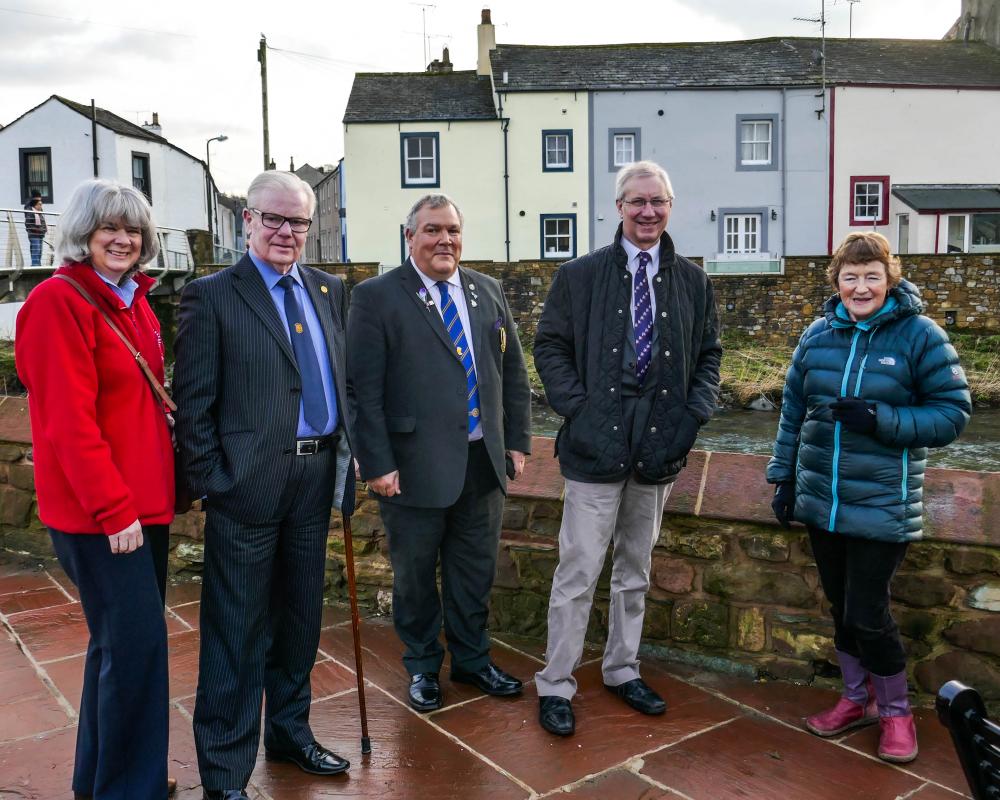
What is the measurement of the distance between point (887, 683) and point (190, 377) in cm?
231

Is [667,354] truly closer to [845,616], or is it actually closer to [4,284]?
[845,616]

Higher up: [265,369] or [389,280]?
[389,280]

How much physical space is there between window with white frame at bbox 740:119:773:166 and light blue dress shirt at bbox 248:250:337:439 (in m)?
25.3

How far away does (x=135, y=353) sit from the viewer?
8.18 ft

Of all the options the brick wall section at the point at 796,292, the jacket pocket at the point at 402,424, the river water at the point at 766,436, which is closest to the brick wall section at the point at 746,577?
the jacket pocket at the point at 402,424

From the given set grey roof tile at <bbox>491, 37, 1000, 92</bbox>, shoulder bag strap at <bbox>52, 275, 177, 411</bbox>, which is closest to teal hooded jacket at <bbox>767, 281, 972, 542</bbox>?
shoulder bag strap at <bbox>52, 275, 177, 411</bbox>

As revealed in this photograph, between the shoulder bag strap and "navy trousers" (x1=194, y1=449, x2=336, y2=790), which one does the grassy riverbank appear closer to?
"navy trousers" (x1=194, y1=449, x2=336, y2=790)

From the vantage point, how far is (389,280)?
3.29 m

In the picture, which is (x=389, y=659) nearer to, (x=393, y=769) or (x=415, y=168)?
(x=393, y=769)

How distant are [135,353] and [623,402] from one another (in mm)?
1548

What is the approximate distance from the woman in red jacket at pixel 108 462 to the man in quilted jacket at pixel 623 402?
1.27m

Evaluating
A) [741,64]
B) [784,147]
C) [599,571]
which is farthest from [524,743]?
[741,64]

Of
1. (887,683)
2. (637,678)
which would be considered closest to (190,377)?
(637,678)

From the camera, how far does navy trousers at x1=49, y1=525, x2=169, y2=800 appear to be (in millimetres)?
2453
